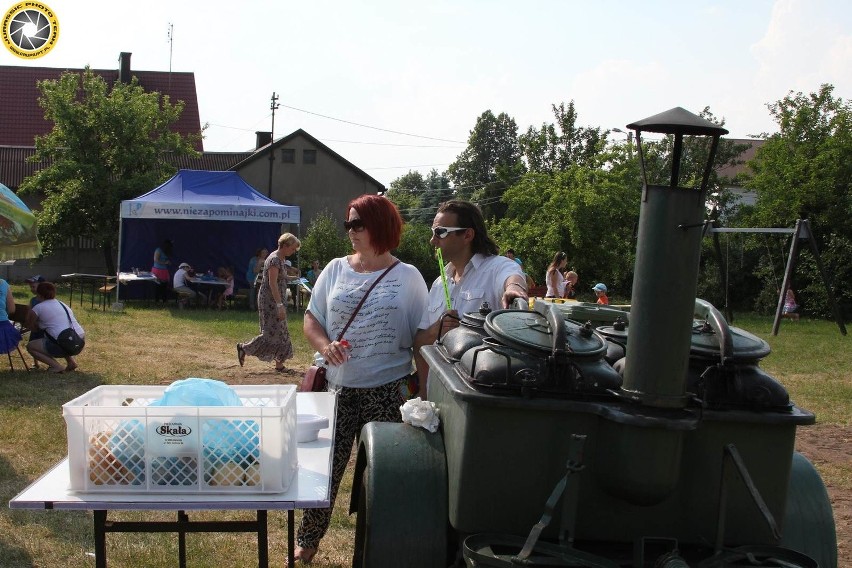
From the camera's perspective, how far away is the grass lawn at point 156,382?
14.9 ft

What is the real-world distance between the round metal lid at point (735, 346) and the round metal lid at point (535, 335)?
0.28m

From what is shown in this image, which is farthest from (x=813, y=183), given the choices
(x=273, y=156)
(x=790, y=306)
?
(x=273, y=156)

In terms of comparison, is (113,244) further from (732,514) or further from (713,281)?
(732,514)

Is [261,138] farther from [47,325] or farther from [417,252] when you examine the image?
[47,325]

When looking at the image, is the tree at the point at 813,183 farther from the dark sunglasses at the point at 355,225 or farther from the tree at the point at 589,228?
the dark sunglasses at the point at 355,225

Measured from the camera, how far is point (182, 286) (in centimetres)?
2058

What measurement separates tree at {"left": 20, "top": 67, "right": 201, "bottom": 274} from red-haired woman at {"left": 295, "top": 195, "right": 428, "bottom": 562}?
24.5m

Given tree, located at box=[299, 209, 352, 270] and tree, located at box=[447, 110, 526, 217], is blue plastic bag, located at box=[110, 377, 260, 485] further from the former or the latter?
tree, located at box=[447, 110, 526, 217]

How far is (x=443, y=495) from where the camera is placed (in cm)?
272

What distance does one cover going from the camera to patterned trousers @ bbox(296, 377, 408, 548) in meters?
4.04

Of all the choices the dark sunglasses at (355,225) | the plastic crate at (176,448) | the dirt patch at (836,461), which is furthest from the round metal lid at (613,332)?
the dirt patch at (836,461)

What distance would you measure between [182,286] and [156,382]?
11.0m

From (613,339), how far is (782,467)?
63cm

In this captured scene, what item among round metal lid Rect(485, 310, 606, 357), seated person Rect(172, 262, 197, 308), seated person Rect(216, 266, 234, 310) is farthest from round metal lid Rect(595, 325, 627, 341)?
seated person Rect(216, 266, 234, 310)
